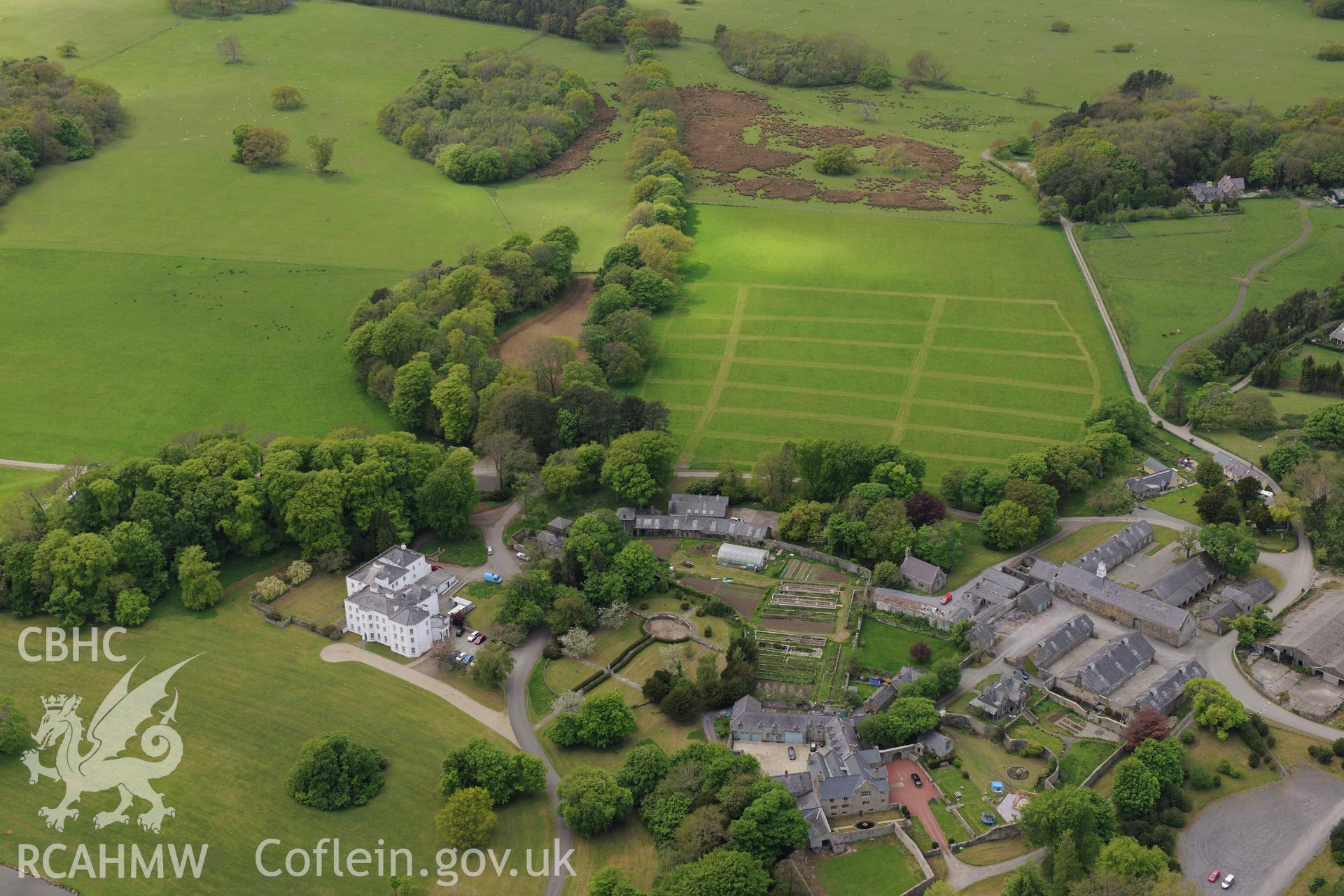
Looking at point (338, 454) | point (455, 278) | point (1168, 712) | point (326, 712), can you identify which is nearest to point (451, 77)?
point (455, 278)

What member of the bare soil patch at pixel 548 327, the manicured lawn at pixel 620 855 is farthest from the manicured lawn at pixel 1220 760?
the bare soil patch at pixel 548 327

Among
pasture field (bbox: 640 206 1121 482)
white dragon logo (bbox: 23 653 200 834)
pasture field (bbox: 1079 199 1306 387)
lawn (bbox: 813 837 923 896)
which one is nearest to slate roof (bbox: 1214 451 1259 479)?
pasture field (bbox: 640 206 1121 482)

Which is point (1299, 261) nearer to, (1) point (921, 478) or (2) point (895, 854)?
(1) point (921, 478)

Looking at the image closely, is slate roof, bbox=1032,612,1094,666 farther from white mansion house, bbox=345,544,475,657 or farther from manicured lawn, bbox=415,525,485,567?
manicured lawn, bbox=415,525,485,567

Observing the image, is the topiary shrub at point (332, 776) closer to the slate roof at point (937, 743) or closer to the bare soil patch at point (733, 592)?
the bare soil patch at point (733, 592)

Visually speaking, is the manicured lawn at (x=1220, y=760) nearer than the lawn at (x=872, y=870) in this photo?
No

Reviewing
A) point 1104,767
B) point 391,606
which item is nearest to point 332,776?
point 391,606

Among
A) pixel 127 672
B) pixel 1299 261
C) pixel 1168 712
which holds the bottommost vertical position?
pixel 127 672
